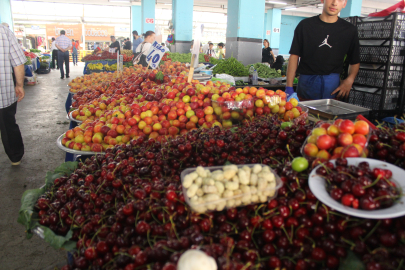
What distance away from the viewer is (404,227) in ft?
3.33

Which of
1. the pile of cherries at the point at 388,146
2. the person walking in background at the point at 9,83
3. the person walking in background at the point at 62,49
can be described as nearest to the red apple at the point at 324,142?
the pile of cherries at the point at 388,146

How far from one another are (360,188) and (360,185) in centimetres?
2

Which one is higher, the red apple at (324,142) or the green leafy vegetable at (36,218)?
the red apple at (324,142)

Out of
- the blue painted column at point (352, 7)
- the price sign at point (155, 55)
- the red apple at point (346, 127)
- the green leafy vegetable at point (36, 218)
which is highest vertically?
the blue painted column at point (352, 7)

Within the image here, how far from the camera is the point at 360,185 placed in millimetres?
1047

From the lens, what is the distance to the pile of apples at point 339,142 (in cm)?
131

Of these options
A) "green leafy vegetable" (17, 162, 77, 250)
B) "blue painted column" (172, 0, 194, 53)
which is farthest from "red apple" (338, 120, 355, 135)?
"blue painted column" (172, 0, 194, 53)

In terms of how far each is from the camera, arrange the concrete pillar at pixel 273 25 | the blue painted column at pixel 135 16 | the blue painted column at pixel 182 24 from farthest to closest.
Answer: the blue painted column at pixel 135 16
the concrete pillar at pixel 273 25
the blue painted column at pixel 182 24

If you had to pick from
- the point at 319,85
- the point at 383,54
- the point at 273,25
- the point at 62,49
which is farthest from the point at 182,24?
the point at 319,85

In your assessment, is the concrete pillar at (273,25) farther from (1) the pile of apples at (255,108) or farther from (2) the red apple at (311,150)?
(2) the red apple at (311,150)

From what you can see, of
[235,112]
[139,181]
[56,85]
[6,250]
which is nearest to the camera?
[139,181]

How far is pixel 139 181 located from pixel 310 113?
6.00ft

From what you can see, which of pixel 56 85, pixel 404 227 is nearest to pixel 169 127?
pixel 404 227

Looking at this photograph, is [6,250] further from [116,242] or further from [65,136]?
[116,242]
